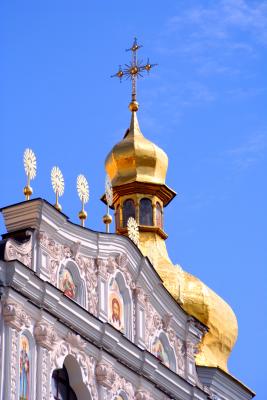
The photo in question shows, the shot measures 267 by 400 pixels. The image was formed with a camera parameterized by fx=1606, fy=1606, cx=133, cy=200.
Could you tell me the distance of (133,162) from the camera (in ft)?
153

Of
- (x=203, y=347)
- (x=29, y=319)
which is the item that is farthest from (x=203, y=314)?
(x=29, y=319)

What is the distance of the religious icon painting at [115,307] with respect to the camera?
33156 mm

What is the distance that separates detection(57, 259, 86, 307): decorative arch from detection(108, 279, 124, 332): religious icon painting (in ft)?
3.53

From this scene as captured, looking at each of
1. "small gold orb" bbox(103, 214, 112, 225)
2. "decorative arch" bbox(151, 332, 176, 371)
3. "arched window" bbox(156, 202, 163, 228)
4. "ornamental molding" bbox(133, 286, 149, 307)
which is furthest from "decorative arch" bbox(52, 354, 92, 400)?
"arched window" bbox(156, 202, 163, 228)

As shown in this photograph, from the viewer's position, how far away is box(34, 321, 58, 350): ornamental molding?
29.9 metres

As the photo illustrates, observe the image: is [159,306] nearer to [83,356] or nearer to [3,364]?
[83,356]

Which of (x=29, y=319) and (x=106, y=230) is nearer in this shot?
(x=29, y=319)

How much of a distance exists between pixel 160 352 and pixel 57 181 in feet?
16.9

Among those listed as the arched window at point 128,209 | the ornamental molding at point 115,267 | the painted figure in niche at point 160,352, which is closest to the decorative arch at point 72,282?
the ornamental molding at point 115,267

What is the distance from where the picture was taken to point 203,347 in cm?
4372

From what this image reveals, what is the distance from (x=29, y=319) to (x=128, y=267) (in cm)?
473

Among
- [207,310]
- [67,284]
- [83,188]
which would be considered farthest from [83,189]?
[207,310]

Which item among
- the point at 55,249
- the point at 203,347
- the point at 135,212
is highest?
the point at 135,212

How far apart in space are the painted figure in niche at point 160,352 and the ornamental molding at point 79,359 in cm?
329
